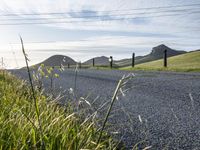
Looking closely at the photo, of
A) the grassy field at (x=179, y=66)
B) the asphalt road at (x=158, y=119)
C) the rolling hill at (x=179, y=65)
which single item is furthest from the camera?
the rolling hill at (x=179, y=65)

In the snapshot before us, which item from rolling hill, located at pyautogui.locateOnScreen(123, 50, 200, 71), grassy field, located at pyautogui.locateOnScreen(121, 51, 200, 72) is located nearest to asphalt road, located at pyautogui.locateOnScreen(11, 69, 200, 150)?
grassy field, located at pyautogui.locateOnScreen(121, 51, 200, 72)

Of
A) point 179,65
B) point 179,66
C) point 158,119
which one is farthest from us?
point 179,65

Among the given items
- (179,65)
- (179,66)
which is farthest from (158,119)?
(179,65)

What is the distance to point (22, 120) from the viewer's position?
3.20 metres

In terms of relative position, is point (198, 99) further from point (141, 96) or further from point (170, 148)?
point (170, 148)

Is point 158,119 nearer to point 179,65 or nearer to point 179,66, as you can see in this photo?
point 179,66

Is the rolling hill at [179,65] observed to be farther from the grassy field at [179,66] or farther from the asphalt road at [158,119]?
the asphalt road at [158,119]

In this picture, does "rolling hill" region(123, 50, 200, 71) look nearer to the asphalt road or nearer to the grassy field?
the grassy field

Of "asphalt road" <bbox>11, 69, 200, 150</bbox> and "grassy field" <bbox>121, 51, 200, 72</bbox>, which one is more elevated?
"grassy field" <bbox>121, 51, 200, 72</bbox>

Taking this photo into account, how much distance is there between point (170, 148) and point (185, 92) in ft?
14.2

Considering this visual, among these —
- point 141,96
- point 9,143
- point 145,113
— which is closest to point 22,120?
point 9,143

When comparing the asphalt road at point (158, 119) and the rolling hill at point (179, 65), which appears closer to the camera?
the asphalt road at point (158, 119)

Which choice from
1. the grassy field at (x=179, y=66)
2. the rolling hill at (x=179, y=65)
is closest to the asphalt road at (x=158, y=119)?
the grassy field at (x=179, y=66)

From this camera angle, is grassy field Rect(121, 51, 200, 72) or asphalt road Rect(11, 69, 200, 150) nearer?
asphalt road Rect(11, 69, 200, 150)
